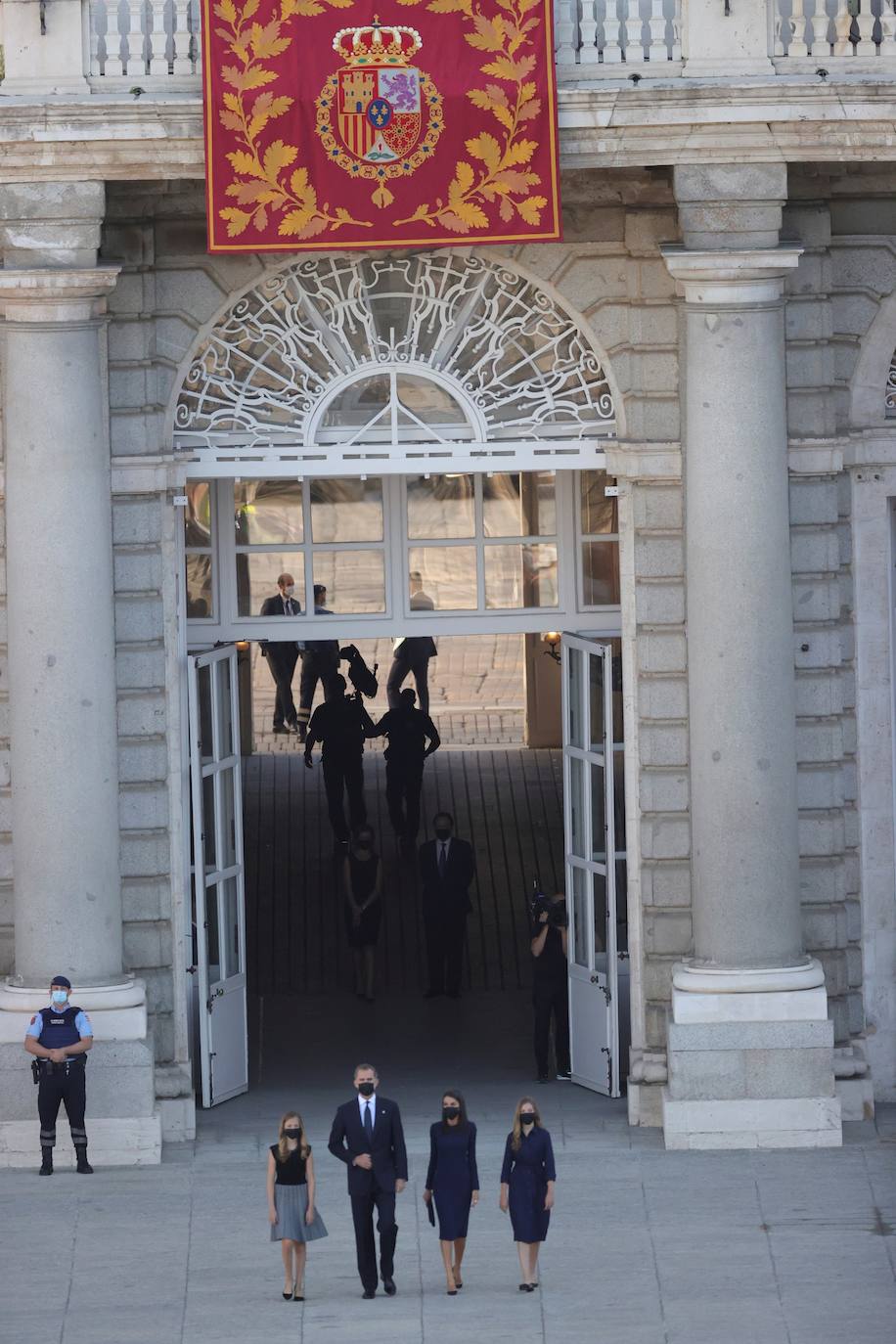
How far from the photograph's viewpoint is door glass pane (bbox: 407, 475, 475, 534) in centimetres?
1878

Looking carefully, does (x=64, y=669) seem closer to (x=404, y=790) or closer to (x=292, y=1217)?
(x=292, y=1217)

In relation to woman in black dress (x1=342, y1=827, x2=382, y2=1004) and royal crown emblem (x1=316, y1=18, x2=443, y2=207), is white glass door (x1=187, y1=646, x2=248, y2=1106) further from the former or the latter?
royal crown emblem (x1=316, y1=18, x2=443, y2=207)

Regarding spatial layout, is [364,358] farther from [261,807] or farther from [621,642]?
[261,807]

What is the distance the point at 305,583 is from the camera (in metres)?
18.7

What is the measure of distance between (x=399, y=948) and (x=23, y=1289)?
787 centimetres

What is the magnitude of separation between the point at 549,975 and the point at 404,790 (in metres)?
5.65

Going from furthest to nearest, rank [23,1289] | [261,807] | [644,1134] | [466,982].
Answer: [261,807] → [466,982] → [644,1134] → [23,1289]

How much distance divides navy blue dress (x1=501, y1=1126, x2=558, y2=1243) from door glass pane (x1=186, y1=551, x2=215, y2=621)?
17.5 feet

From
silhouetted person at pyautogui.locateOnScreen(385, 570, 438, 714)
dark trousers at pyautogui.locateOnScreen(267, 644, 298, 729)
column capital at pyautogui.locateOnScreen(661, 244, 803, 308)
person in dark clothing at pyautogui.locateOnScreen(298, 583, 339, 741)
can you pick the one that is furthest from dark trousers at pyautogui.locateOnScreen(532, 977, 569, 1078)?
dark trousers at pyautogui.locateOnScreen(267, 644, 298, 729)

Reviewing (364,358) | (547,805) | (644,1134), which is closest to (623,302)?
(364,358)

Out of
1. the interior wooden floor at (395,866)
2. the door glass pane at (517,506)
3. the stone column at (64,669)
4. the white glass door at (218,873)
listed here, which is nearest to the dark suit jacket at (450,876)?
the interior wooden floor at (395,866)

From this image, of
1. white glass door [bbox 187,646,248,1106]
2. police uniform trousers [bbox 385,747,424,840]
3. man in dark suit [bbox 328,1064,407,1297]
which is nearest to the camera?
man in dark suit [bbox 328,1064,407,1297]

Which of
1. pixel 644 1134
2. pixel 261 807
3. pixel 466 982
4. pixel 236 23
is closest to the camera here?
pixel 236 23

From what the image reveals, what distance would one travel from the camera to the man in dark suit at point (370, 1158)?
14.7 m
